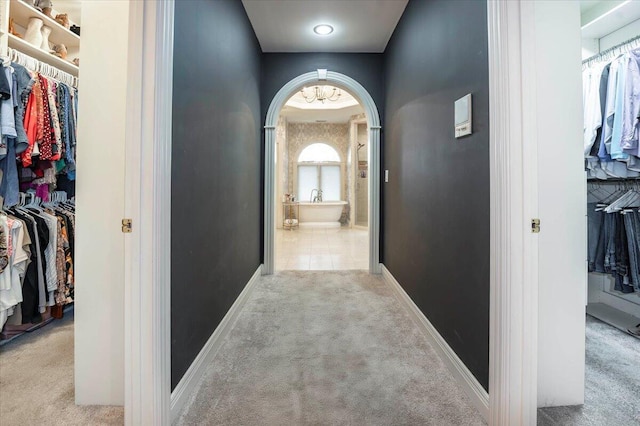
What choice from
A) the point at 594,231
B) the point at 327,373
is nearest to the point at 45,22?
the point at 327,373

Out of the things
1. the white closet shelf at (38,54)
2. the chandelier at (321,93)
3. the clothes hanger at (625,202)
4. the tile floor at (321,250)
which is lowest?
the tile floor at (321,250)

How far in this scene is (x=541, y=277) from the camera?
142 centimetres

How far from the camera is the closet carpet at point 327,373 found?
142 centimetres

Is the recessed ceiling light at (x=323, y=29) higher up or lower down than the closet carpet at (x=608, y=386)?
higher up

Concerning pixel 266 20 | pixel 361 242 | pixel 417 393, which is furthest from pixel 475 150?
pixel 361 242

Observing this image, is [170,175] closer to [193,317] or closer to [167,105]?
[167,105]

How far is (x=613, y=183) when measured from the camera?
2.49 m

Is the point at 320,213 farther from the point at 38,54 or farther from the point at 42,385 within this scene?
the point at 42,385

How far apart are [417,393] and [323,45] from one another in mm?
3490

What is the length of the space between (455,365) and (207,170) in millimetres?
1722

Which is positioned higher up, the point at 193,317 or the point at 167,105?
the point at 167,105

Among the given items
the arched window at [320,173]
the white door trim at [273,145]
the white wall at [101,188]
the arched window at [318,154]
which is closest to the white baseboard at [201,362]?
the white wall at [101,188]

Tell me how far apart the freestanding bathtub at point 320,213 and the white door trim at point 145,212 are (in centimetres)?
735

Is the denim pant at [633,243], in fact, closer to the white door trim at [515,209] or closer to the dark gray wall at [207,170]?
the white door trim at [515,209]
